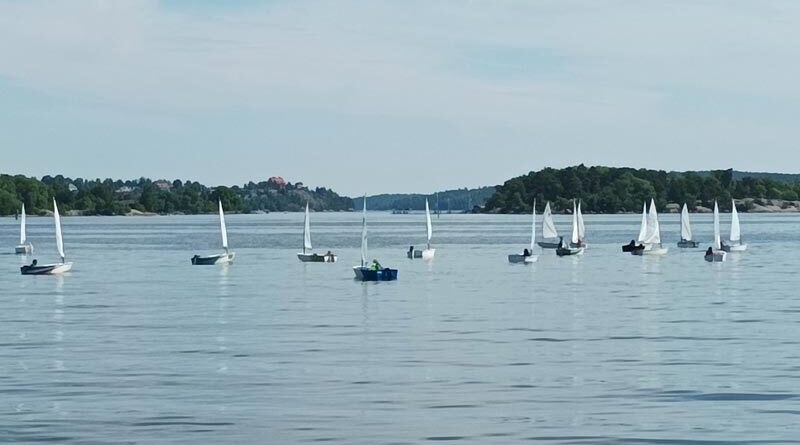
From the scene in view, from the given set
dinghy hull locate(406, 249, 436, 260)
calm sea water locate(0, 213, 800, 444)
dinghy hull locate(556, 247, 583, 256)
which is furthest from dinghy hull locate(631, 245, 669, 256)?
calm sea water locate(0, 213, 800, 444)

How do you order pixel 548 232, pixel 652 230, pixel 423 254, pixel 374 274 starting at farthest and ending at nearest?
pixel 548 232
pixel 652 230
pixel 423 254
pixel 374 274

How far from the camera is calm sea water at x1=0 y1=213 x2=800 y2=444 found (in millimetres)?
33562

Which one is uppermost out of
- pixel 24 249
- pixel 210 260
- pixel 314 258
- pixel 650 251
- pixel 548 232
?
pixel 548 232

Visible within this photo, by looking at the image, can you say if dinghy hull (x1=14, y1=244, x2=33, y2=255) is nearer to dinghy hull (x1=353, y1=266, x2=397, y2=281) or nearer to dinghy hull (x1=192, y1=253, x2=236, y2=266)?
dinghy hull (x1=192, y1=253, x2=236, y2=266)

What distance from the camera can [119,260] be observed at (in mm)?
133125

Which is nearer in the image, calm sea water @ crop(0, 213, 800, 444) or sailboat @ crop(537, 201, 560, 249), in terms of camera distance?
calm sea water @ crop(0, 213, 800, 444)

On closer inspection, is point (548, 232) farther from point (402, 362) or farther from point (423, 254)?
point (402, 362)

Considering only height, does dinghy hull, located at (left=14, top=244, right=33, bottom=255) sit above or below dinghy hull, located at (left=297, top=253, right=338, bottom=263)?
above

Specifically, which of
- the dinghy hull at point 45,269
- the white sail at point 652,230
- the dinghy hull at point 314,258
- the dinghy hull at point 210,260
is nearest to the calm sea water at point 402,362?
the dinghy hull at point 45,269

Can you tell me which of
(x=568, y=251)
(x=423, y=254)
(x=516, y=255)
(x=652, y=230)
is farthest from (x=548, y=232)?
(x=516, y=255)

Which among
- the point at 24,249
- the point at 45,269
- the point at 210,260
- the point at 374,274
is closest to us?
the point at 374,274

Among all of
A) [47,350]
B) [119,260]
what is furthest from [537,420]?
[119,260]

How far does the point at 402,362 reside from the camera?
46188 millimetres

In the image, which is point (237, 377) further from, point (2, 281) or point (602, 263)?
point (602, 263)
